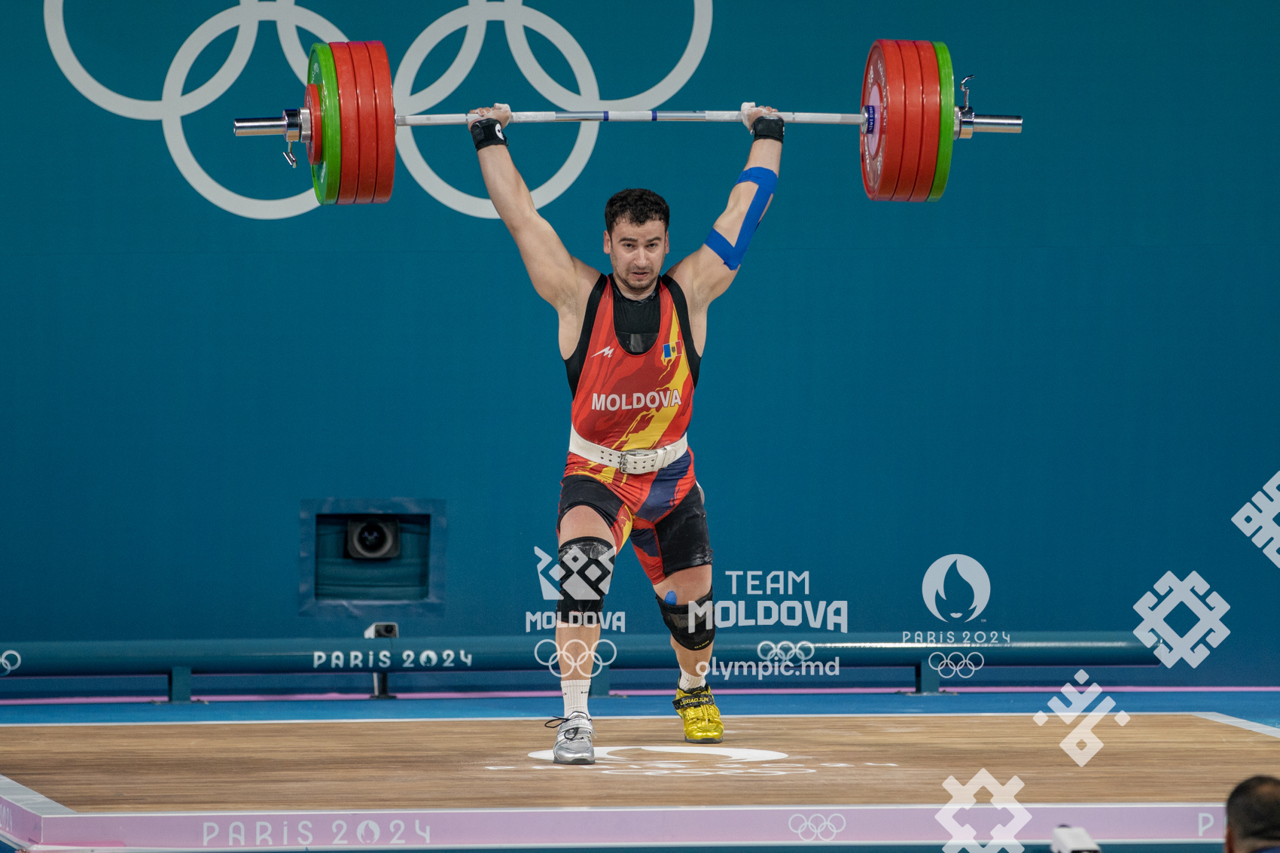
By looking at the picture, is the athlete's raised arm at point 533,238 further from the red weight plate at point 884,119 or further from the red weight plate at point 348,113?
the red weight plate at point 884,119

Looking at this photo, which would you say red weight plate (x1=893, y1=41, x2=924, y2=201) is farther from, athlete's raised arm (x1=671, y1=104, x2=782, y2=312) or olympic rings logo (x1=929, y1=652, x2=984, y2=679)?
olympic rings logo (x1=929, y1=652, x2=984, y2=679)

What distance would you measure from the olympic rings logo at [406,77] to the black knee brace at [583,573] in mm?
2702

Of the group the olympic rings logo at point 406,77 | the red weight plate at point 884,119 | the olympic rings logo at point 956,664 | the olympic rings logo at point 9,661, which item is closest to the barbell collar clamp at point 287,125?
the red weight plate at point 884,119

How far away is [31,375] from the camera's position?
5512 mm

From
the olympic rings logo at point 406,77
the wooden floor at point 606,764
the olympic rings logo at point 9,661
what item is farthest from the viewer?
the olympic rings logo at point 406,77

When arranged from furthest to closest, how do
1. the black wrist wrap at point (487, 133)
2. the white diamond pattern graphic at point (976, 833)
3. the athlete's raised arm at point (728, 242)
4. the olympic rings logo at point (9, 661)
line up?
the olympic rings logo at point (9, 661) < the athlete's raised arm at point (728, 242) < the black wrist wrap at point (487, 133) < the white diamond pattern graphic at point (976, 833)

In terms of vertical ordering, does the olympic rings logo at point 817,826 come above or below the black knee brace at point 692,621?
below

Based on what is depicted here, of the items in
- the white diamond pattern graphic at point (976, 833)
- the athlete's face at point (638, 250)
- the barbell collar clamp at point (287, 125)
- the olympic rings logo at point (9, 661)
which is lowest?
the white diamond pattern graphic at point (976, 833)

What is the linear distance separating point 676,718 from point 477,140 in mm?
1983

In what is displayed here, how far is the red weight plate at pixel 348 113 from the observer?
11.2ft

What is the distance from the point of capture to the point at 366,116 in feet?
11.3

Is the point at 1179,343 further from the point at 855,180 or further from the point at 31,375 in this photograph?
the point at 31,375

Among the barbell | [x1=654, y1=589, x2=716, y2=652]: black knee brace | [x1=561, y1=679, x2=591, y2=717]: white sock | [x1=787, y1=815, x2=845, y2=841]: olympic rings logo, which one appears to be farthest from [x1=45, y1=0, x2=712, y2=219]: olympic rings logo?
[x1=787, y1=815, x2=845, y2=841]: olympic rings logo

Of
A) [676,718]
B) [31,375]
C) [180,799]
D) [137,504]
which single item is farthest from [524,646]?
[180,799]
